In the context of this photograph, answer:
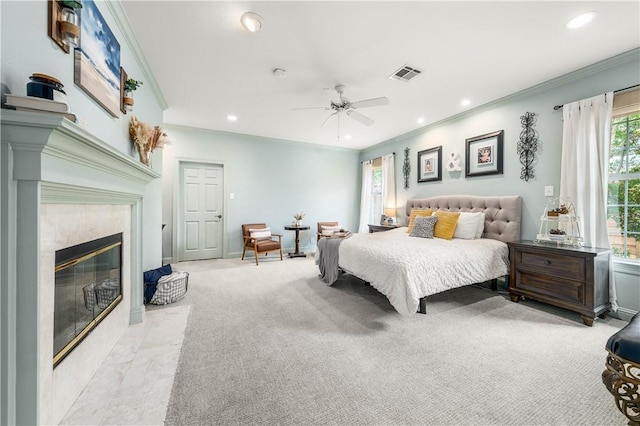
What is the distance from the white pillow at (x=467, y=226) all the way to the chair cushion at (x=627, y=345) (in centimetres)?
227

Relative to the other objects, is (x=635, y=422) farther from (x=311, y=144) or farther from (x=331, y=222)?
(x=311, y=144)

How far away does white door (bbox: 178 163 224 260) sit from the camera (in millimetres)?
4871

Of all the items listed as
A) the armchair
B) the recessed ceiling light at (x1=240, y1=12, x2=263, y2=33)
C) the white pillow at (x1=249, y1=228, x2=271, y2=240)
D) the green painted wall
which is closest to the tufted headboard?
the green painted wall

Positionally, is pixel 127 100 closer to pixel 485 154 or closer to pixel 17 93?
pixel 17 93

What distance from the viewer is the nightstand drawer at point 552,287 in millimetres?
2346

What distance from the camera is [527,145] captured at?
10.6 ft

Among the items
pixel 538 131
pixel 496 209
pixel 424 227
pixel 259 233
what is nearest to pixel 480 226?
pixel 496 209

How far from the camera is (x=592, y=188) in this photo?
259 cm

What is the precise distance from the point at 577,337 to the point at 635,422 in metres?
1.29

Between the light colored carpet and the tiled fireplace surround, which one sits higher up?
the tiled fireplace surround

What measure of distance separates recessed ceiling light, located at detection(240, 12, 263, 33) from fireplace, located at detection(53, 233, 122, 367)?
Result: 1.99 metres

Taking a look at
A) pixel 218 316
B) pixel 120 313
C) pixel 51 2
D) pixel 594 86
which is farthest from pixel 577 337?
pixel 51 2

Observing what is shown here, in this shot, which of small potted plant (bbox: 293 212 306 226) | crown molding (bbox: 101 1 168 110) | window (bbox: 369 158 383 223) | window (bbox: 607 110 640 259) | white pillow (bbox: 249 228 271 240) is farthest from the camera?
window (bbox: 369 158 383 223)

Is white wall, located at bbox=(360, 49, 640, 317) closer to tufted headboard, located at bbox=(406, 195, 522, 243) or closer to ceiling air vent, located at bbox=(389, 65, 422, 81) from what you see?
tufted headboard, located at bbox=(406, 195, 522, 243)
